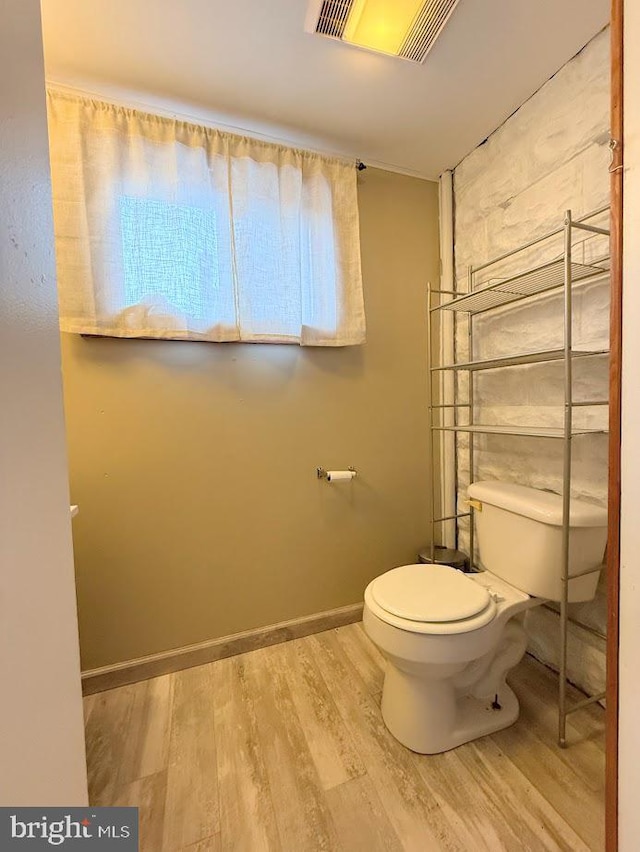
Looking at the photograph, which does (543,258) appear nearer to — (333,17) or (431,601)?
(333,17)

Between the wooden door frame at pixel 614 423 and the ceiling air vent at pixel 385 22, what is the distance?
0.60 m

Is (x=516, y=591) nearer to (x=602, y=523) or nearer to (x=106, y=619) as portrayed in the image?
(x=602, y=523)

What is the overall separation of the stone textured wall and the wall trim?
2.95 ft

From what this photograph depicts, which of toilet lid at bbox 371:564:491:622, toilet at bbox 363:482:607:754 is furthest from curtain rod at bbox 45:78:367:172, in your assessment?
toilet lid at bbox 371:564:491:622

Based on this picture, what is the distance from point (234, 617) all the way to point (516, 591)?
3.83 ft

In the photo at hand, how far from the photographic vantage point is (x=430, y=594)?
1121 mm

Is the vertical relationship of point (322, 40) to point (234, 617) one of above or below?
above

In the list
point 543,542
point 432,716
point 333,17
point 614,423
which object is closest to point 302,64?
point 333,17

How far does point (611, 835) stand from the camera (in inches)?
28.0

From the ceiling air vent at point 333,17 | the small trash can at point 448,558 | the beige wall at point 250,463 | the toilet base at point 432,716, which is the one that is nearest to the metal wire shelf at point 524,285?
the beige wall at point 250,463

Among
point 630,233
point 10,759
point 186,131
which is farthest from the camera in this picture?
point 186,131

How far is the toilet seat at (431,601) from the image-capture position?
100 centimetres

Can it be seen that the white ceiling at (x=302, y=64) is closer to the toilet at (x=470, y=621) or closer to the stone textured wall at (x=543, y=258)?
the stone textured wall at (x=543, y=258)

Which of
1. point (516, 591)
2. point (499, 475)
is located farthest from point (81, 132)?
point (516, 591)
